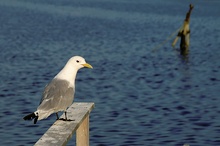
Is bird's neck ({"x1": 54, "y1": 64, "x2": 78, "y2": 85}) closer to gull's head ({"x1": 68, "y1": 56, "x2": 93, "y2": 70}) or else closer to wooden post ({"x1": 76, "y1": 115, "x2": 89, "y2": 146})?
gull's head ({"x1": 68, "y1": 56, "x2": 93, "y2": 70})

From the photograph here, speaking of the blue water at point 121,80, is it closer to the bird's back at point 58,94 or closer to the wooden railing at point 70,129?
the wooden railing at point 70,129

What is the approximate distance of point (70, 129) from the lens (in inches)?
338

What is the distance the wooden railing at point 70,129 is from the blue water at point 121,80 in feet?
24.1

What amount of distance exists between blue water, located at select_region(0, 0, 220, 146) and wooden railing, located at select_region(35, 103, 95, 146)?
24.1 ft

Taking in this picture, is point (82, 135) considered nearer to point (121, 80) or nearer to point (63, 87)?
point (63, 87)

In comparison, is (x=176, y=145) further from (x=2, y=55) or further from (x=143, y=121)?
(x=2, y=55)

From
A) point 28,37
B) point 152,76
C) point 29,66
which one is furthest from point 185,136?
point 28,37

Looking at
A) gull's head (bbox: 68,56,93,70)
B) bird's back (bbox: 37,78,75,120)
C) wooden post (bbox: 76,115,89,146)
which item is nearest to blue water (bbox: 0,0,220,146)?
wooden post (bbox: 76,115,89,146)

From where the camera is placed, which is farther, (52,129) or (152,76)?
(152,76)

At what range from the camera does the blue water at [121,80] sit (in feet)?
62.5

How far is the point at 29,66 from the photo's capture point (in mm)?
33875

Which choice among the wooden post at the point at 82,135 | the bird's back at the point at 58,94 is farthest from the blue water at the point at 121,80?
the bird's back at the point at 58,94

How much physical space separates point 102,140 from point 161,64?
2037 cm

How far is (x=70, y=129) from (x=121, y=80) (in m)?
21.9
